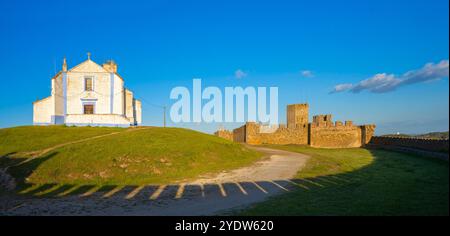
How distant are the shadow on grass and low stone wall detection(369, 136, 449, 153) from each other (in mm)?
10472

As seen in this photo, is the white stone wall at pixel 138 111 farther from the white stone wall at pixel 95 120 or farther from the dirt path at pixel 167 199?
the dirt path at pixel 167 199

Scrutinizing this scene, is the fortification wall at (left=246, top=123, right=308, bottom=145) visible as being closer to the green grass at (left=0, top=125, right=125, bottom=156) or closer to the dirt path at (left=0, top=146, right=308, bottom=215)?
the green grass at (left=0, top=125, right=125, bottom=156)

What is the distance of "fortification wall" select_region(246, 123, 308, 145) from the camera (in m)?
40.8

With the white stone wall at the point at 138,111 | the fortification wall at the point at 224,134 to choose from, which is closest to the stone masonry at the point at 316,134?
the fortification wall at the point at 224,134

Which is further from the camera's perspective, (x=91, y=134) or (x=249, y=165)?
(x=91, y=134)

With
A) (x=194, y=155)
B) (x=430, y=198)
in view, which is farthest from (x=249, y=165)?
(x=430, y=198)

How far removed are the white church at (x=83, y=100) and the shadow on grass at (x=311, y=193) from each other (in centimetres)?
2377

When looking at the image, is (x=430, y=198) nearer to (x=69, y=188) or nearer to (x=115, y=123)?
(x=69, y=188)

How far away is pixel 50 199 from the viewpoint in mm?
12281

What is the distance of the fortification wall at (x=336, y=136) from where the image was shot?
40.6 meters

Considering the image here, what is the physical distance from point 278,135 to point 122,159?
25.2 m

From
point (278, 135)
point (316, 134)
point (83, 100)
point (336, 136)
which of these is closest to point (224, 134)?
point (278, 135)

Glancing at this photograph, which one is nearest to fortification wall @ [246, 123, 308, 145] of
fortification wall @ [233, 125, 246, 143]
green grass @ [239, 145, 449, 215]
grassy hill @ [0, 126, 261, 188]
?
fortification wall @ [233, 125, 246, 143]
